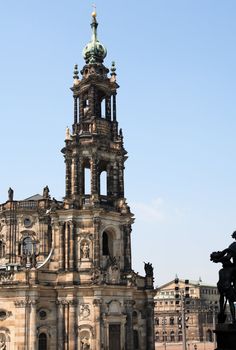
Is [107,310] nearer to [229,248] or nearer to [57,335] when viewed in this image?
[57,335]

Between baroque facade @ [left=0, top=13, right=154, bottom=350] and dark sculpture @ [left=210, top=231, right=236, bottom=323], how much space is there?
1242 inches

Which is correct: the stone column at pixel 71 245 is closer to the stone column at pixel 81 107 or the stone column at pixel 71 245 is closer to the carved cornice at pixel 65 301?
the carved cornice at pixel 65 301

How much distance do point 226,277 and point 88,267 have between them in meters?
32.9

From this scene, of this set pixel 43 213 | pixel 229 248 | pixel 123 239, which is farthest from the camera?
pixel 43 213

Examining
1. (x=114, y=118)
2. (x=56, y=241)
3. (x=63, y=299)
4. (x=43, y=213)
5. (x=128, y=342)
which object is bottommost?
(x=128, y=342)

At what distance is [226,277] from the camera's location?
1563 centimetres

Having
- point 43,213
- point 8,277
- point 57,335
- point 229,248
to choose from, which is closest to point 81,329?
point 57,335

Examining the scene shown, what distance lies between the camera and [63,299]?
155ft

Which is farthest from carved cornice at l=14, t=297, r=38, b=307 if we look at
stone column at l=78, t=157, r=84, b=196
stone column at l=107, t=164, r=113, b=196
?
stone column at l=107, t=164, r=113, b=196

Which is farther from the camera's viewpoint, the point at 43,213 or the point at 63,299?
the point at 43,213

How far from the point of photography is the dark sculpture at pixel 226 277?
15609 millimetres

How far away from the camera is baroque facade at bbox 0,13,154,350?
152ft

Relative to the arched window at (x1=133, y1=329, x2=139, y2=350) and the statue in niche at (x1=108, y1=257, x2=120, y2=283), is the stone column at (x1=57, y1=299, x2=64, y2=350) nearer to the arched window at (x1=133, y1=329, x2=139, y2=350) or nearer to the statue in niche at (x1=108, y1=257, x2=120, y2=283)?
the statue in niche at (x1=108, y1=257, x2=120, y2=283)

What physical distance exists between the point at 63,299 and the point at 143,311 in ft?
30.7
